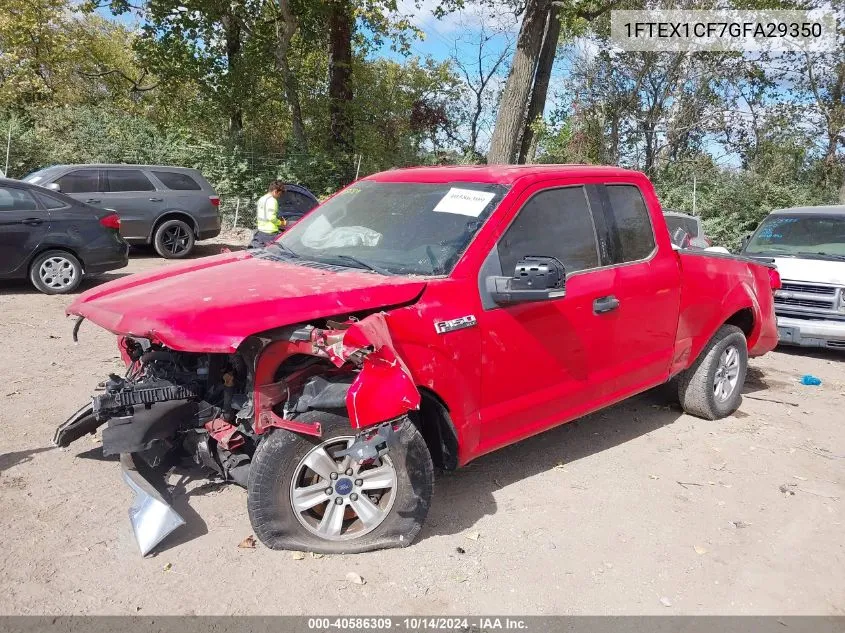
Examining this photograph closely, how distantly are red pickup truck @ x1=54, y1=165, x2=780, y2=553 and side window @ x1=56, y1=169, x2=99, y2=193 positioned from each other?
9.40 meters

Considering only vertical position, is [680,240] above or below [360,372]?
above

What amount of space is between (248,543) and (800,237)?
847 cm

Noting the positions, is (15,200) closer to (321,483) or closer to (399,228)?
(399,228)

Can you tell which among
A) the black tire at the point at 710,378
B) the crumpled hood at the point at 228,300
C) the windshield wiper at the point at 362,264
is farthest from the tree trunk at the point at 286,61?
the crumpled hood at the point at 228,300

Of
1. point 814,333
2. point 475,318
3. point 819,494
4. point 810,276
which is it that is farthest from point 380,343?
point 810,276

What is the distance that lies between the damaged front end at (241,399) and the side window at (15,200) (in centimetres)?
648

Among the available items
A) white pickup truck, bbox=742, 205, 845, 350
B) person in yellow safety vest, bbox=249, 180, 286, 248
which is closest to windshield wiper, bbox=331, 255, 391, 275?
white pickup truck, bbox=742, 205, 845, 350

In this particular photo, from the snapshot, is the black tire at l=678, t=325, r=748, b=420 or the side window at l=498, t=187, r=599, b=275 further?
the black tire at l=678, t=325, r=748, b=420

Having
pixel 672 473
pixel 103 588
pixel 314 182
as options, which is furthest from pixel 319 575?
pixel 314 182

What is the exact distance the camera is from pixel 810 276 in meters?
8.54

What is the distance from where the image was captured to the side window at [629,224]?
479 centimetres

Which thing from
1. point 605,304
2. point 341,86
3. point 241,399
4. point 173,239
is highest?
point 341,86

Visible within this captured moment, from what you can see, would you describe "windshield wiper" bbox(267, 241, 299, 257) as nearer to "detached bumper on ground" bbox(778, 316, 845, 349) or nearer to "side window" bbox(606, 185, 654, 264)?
"side window" bbox(606, 185, 654, 264)

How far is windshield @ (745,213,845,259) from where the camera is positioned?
9.12 m
